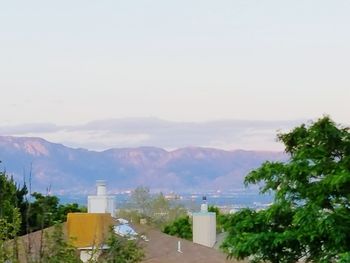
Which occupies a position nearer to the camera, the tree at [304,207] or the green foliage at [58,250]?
the green foliage at [58,250]

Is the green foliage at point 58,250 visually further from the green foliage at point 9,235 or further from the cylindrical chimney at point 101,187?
the cylindrical chimney at point 101,187

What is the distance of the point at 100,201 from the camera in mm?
30078

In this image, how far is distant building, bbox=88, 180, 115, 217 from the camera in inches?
1174

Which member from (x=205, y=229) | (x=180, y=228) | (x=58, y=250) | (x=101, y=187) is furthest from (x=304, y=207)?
(x=180, y=228)

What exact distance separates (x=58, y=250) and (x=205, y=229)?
27469mm

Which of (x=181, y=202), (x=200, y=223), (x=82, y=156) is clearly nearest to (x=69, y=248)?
(x=200, y=223)

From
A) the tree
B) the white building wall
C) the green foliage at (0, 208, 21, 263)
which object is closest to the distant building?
the white building wall

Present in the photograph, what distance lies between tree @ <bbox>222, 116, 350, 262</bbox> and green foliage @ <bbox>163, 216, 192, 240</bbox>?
32.0m

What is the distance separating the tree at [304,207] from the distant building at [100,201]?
1322cm

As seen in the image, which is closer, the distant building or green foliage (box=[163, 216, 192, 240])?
the distant building

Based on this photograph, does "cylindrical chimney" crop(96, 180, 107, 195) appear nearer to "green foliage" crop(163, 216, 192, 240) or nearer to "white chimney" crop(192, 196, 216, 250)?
"white chimney" crop(192, 196, 216, 250)

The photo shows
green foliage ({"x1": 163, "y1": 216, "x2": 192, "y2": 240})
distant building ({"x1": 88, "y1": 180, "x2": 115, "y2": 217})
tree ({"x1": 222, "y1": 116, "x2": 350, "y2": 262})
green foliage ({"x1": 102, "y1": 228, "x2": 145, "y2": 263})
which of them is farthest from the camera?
green foliage ({"x1": 163, "y1": 216, "x2": 192, "y2": 240})

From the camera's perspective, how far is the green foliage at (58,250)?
9.09 m

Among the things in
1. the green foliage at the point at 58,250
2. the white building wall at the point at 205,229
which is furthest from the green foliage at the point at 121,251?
the white building wall at the point at 205,229
